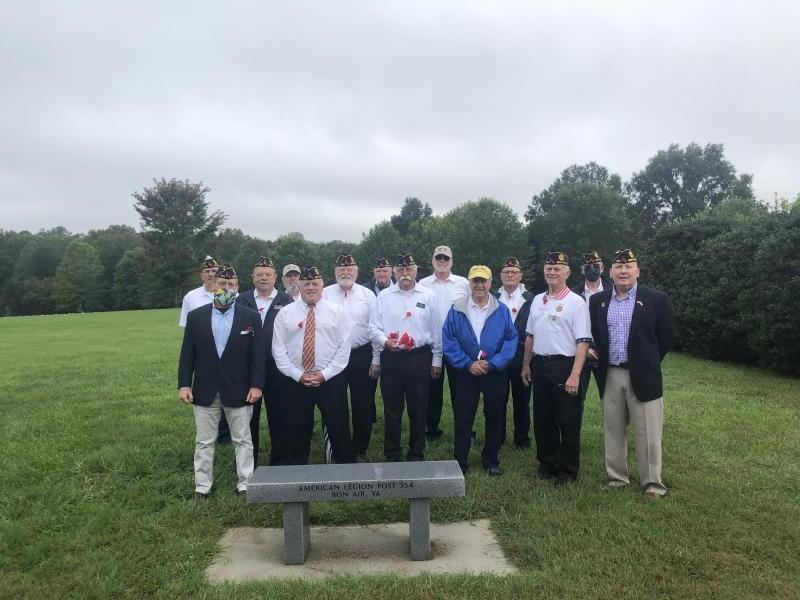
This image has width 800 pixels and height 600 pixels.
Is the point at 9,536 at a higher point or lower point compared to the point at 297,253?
lower

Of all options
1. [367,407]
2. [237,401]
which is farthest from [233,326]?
[367,407]

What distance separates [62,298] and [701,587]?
216 ft

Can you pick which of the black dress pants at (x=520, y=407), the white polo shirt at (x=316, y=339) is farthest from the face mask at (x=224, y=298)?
the black dress pants at (x=520, y=407)

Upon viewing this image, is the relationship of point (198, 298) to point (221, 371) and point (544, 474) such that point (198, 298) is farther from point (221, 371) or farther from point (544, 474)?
point (544, 474)

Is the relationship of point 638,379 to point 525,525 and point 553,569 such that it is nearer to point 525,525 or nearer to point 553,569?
point 525,525

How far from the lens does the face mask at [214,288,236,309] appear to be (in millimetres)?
5188

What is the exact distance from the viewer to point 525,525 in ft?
14.9

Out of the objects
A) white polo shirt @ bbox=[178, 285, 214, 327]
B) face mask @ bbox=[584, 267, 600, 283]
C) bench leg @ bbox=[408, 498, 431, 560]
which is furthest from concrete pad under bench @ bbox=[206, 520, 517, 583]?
face mask @ bbox=[584, 267, 600, 283]

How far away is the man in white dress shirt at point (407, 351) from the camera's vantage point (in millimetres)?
5891

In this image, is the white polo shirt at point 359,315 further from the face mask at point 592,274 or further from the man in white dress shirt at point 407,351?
the face mask at point 592,274

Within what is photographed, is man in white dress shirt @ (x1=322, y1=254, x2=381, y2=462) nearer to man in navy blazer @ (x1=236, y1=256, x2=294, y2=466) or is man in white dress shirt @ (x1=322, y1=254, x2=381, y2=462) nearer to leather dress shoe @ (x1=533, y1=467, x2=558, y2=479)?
man in navy blazer @ (x1=236, y1=256, x2=294, y2=466)

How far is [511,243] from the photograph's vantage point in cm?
4603

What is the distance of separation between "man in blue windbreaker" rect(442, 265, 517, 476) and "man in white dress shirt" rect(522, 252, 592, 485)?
1.02 ft

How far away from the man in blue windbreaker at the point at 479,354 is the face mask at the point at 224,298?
2.16 metres
